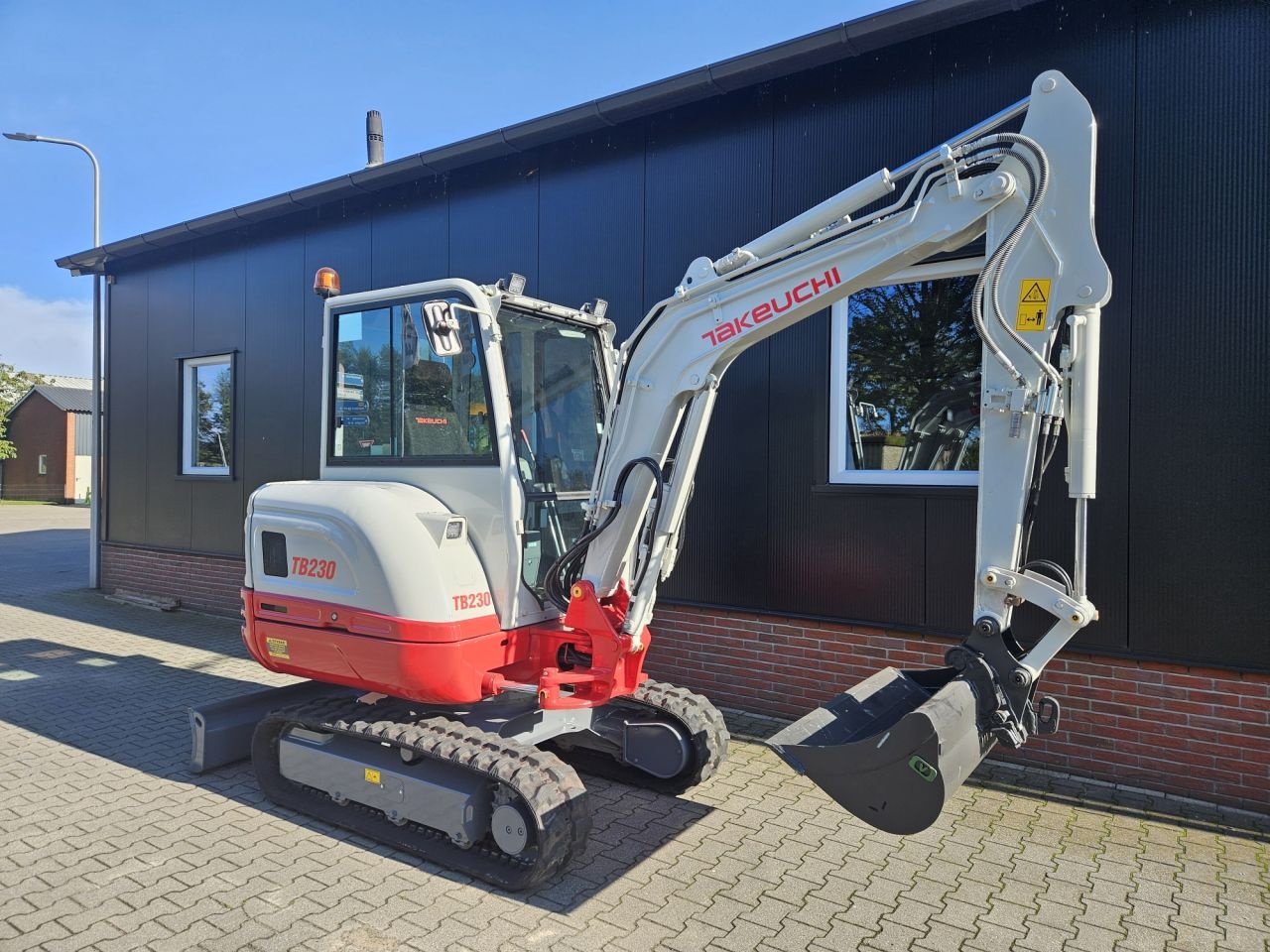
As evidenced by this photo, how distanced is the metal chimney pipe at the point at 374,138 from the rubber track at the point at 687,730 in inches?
294

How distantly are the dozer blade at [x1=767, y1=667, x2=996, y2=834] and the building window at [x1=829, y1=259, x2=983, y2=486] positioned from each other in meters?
2.69

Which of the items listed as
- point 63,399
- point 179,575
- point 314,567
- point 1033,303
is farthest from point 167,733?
point 63,399

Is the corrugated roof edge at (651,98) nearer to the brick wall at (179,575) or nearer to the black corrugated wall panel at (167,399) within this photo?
the black corrugated wall panel at (167,399)

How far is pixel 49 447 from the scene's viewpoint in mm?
41531

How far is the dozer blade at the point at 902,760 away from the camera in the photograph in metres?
2.91

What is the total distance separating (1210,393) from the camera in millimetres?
4871

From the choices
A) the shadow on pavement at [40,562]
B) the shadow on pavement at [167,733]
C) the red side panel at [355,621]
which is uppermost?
the red side panel at [355,621]

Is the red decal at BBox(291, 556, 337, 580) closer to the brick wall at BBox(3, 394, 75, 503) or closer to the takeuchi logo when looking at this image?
the takeuchi logo

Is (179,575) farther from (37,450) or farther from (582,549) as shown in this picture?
(37,450)

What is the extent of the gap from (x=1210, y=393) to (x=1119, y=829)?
7.98ft

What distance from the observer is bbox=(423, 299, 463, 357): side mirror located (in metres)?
4.02

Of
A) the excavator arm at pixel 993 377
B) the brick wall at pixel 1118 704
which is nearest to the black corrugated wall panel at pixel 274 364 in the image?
the brick wall at pixel 1118 704

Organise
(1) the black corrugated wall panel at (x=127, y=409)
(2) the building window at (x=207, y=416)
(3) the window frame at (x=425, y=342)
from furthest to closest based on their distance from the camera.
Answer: (1) the black corrugated wall panel at (x=127, y=409) → (2) the building window at (x=207, y=416) → (3) the window frame at (x=425, y=342)

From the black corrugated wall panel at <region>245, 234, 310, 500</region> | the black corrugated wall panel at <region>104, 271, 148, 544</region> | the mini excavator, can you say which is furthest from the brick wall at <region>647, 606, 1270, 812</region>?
the black corrugated wall panel at <region>104, 271, 148, 544</region>
